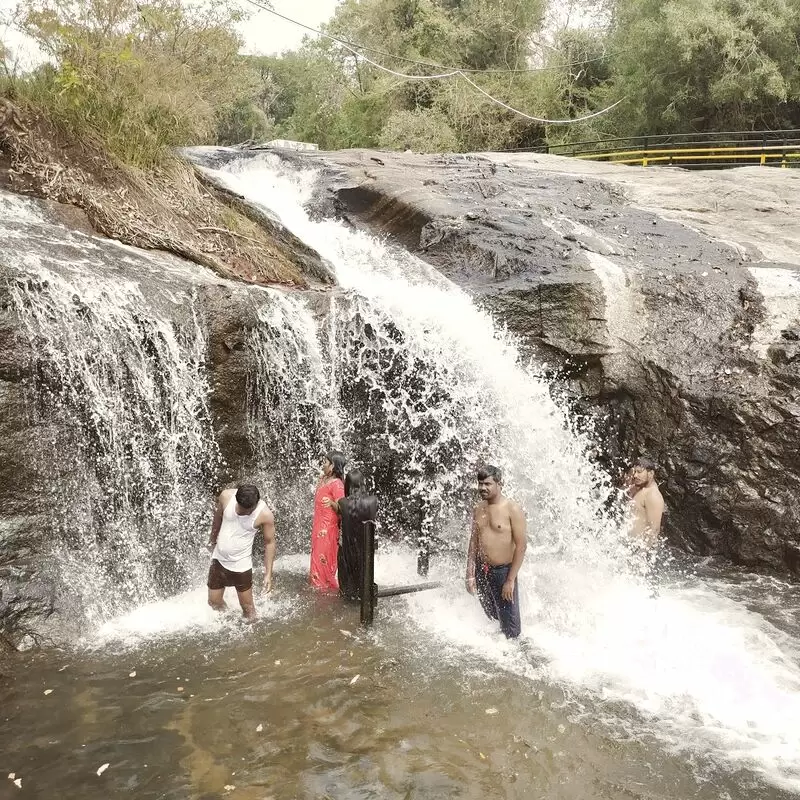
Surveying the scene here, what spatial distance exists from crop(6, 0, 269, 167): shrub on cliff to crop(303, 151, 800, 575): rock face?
362cm

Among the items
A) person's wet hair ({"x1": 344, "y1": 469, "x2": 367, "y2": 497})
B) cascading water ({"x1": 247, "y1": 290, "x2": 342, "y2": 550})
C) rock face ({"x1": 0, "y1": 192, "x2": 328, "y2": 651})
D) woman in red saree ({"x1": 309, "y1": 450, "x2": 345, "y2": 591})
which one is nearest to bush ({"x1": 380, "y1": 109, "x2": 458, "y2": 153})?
cascading water ({"x1": 247, "y1": 290, "x2": 342, "y2": 550})

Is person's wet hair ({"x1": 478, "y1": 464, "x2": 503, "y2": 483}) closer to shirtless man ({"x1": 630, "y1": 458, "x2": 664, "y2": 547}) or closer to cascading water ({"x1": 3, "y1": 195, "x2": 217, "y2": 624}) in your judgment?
shirtless man ({"x1": 630, "y1": 458, "x2": 664, "y2": 547})

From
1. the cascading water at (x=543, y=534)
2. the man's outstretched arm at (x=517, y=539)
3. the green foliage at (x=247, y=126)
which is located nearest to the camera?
the cascading water at (x=543, y=534)

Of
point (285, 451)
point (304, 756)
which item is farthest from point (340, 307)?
point (304, 756)

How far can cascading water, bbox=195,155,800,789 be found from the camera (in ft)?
16.4

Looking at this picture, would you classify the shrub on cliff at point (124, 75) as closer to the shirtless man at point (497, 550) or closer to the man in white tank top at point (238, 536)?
the man in white tank top at point (238, 536)

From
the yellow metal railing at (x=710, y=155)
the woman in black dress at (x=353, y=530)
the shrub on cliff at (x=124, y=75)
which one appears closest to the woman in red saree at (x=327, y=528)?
the woman in black dress at (x=353, y=530)

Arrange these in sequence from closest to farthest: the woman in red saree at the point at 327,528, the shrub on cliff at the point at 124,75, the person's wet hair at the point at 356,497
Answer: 1. the person's wet hair at the point at 356,497
2. the woman in red saree at the point at 327,528
3. the shrub on cliff at the point at 124,75

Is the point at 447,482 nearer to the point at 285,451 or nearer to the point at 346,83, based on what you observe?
the point at 285,451

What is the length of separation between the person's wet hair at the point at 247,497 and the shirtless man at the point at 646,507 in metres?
3.52

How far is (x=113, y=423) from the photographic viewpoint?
653 centimetres

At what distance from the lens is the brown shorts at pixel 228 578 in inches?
232

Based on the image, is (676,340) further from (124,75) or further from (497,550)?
(124,75)

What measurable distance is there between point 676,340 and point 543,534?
2.73m
